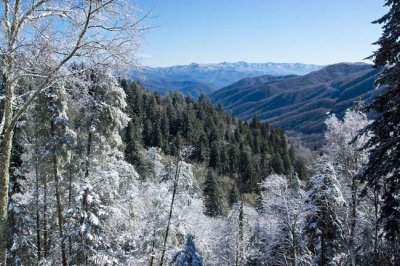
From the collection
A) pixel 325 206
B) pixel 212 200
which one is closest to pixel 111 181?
pixel 325 206

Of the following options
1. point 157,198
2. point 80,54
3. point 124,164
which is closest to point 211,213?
point 157,198

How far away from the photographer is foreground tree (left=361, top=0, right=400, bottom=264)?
1032cm

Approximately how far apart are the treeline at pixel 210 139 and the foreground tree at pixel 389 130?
6005 cm

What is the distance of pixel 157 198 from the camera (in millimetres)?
24328

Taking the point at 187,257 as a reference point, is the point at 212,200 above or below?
below

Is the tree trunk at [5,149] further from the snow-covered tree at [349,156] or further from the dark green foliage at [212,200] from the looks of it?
the dark green foliage at [212,200]

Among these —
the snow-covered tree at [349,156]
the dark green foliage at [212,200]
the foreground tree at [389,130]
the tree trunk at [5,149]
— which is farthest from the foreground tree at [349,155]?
the dark green foliage at [212,200]

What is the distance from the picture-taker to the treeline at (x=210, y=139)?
81.2 metres

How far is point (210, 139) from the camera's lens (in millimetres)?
94062

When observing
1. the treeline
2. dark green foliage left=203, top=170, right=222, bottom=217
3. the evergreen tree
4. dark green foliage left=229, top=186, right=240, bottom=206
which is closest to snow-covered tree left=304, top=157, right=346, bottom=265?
the evergreen tree

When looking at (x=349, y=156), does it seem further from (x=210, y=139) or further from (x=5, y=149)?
(x=210, y=139)

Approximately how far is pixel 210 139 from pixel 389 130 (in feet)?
274

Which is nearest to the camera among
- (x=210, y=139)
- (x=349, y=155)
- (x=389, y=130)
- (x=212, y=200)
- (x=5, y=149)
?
(x=5, y=149)

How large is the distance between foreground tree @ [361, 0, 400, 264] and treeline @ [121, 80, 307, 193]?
197 feet
